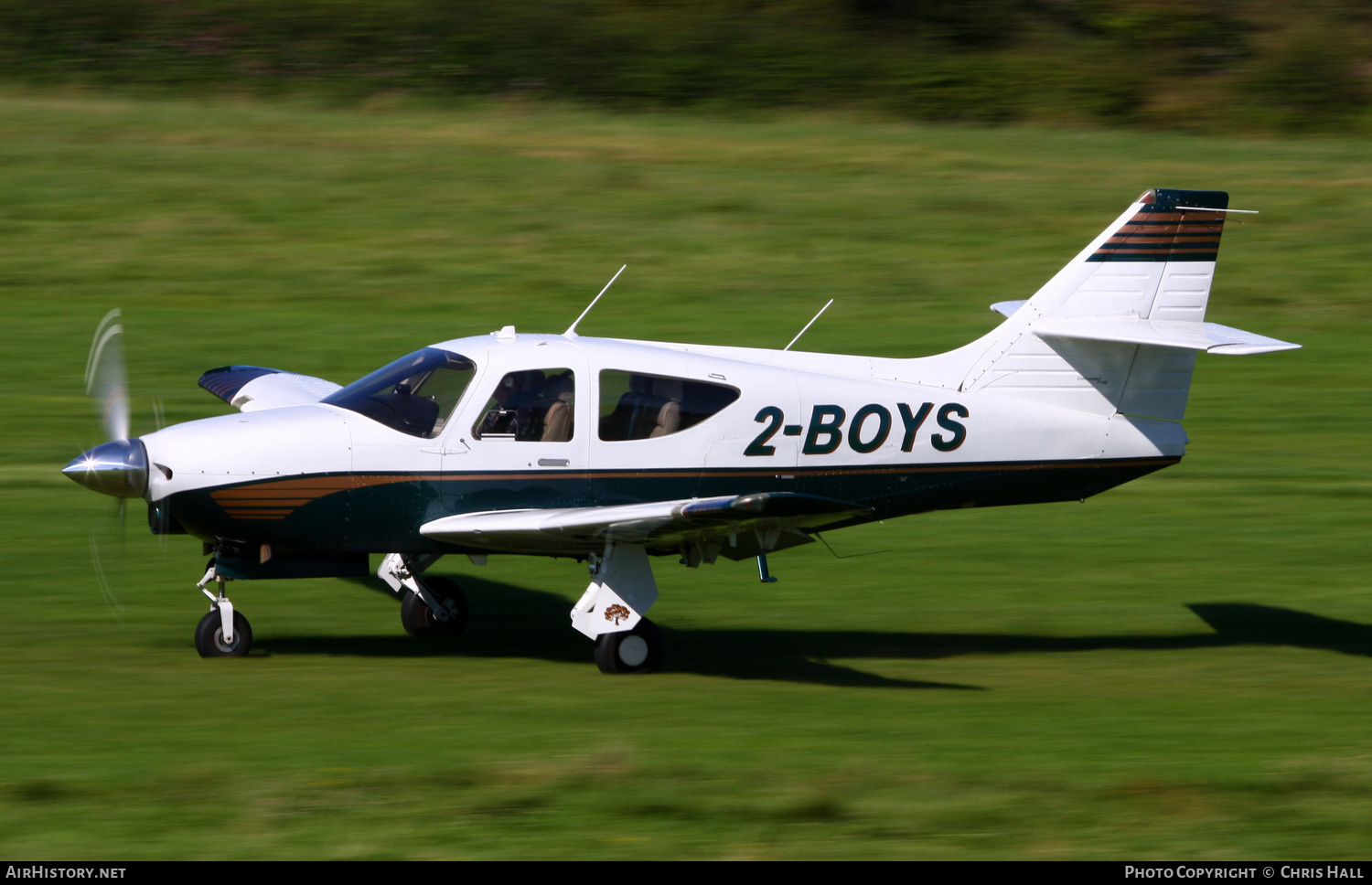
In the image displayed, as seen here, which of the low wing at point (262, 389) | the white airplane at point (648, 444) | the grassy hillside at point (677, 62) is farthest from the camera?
the grassy hillside at point (677, 62)

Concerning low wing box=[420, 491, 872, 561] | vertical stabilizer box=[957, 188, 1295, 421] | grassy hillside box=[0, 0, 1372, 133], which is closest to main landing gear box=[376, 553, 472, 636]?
low wing box=[420, 491, 872, 561]

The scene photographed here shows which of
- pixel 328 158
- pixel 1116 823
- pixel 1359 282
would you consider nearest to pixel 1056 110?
pixel 1359 282

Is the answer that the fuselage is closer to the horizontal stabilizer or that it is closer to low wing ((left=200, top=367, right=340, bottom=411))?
the horizontal stabilizer

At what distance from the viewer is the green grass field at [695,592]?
6758 millimetres

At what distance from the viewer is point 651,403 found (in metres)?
9.55

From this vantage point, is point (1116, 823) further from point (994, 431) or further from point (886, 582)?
point (886, 582)

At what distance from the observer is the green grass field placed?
676cm

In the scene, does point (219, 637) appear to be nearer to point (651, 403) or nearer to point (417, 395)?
point (417, 395)

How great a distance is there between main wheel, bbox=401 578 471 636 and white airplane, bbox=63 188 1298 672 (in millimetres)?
18

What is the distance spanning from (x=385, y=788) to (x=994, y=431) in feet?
16.6

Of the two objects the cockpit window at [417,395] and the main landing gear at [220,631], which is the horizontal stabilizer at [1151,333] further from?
the main landing gear at [220,631]

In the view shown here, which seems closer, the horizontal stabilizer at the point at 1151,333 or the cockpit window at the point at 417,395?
the cockpit window at the point at 417,395

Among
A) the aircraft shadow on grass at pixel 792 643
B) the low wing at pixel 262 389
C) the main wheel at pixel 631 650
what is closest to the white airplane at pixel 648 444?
the main wheel at pixel 631 650
